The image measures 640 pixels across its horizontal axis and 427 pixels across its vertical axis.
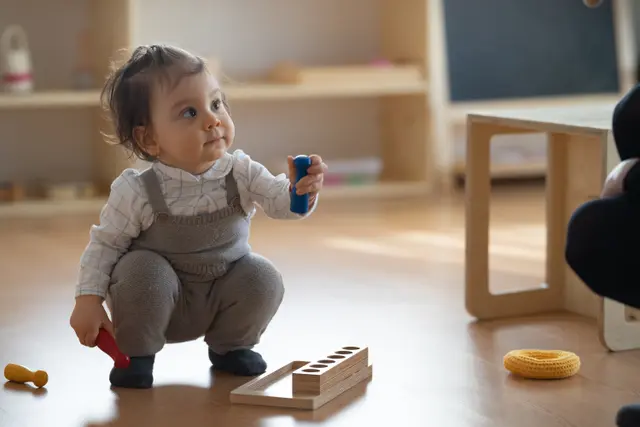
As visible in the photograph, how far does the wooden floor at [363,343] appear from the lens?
1.37 metres

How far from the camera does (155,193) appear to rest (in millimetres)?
1516

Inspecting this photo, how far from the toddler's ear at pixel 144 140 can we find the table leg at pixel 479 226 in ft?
1.88

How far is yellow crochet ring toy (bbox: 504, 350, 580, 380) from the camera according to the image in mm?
1500

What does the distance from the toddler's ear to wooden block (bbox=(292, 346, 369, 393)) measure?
1.18ft

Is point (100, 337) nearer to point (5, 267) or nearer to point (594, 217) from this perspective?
point (594, 217)

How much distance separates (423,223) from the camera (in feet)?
9.46

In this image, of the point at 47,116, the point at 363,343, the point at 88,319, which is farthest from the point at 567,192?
the point at 47,116

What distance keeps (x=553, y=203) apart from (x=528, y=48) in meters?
1.62

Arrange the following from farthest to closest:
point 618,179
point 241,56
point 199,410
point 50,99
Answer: point 241,56, point 50,99, point 199,410, point 618,179

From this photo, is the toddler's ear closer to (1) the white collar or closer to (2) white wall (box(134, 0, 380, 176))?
(1) the white collar

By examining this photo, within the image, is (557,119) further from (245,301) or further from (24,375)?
(24,375)

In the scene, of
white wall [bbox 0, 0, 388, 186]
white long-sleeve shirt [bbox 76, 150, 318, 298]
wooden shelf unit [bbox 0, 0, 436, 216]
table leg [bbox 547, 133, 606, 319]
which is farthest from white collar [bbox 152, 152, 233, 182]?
white wall [bbox 0, 0, 388, 186]

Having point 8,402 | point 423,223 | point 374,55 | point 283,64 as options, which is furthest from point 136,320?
point 374,55

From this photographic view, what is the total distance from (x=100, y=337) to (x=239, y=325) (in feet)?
0.62
